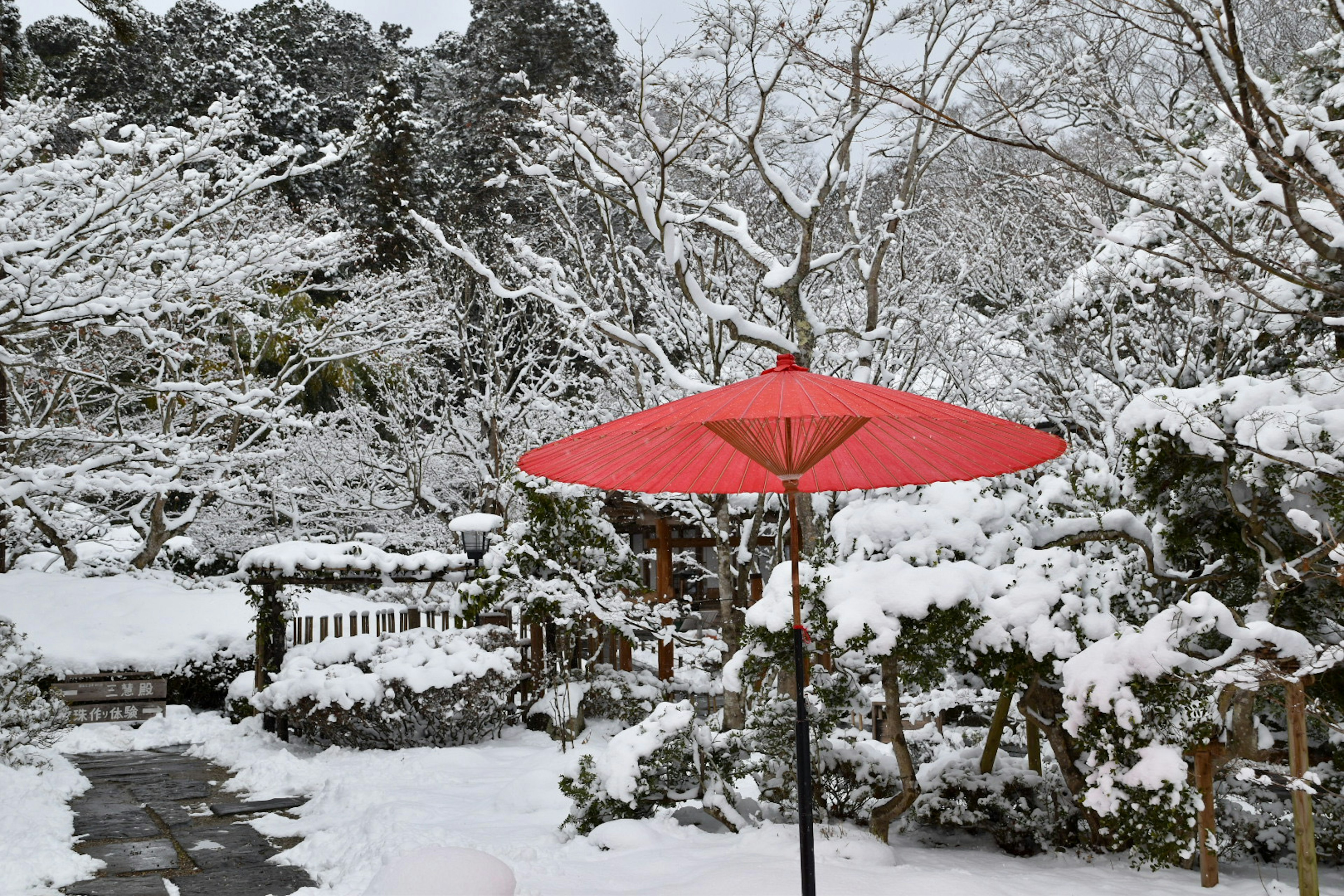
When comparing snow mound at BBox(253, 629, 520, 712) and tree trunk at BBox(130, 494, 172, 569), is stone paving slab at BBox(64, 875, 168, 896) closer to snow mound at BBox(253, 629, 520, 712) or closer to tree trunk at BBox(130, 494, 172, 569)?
snow mound at BBox(253, 629, 520, 712)

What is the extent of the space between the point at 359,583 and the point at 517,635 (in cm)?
159

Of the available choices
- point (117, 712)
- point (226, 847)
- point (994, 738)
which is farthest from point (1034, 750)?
point (117, 712)

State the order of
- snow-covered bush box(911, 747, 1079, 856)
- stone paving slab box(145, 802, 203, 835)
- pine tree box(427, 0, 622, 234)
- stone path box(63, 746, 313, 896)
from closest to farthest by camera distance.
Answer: stone path box(63, 746, 313, 896) < snow-covered bush box(911, 747, 1079, 856) < stone paving slab box(145, 802, 203, 835) < pine tree box(427, 0, 622, 234)

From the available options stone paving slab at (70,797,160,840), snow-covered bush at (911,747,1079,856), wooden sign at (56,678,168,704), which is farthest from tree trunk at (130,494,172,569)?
snow-covered bush at (911,747,1079,856)

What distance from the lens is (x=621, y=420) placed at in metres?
3.23

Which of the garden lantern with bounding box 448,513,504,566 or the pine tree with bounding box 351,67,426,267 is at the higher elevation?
the pine tree with bounding box 351,67,426,267

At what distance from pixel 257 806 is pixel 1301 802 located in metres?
5.95

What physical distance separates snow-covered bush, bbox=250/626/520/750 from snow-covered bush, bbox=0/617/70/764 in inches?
60.8

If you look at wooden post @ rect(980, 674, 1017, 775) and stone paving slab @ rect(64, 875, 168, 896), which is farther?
wooden post @ rect(980, 674, 1017, 775)

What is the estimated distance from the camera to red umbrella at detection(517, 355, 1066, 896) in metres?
2.93

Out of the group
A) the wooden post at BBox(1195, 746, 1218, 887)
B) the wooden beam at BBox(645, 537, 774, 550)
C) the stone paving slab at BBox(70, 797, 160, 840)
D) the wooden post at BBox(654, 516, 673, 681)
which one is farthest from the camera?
the wooden post at BBox(654, 516, 673, 681)

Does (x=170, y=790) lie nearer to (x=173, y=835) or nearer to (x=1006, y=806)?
(x=173, y=835)

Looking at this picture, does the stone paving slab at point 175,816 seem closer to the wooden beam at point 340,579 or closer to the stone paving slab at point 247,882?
the stone paving slab at point 247,882

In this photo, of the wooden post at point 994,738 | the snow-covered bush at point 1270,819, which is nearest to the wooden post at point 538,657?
the wooden post at point 994,738
